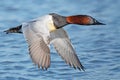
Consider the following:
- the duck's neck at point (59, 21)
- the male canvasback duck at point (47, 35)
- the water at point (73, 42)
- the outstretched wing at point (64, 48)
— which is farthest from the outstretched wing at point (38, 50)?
the water at point (73, 42)

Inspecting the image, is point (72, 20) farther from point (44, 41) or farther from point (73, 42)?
point (73, 42)

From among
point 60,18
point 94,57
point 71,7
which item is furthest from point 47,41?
point 71,7

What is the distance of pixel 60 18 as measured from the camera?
7578mm

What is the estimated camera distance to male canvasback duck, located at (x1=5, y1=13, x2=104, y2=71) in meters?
6.83

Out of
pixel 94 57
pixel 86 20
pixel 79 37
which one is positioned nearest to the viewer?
pixel 86 20

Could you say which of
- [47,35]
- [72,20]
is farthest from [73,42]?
[47,35]

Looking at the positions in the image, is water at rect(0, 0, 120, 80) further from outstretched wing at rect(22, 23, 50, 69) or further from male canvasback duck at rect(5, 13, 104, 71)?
outstretched wing at rect(22, 23, 50, 69)

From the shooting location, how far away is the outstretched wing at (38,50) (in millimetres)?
6777

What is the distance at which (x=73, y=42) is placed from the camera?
9.73 metres

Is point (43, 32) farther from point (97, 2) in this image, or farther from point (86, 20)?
point (97, 2)

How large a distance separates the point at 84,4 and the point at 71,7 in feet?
1.22

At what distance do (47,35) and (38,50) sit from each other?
0.26 meters

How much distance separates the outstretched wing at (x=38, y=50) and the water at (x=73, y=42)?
1.35 meters

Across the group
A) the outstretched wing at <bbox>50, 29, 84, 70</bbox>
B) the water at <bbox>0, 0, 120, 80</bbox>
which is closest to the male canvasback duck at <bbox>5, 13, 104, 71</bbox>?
the outstretched wing at <bbox>50, 29, 84, 70</bbox>
